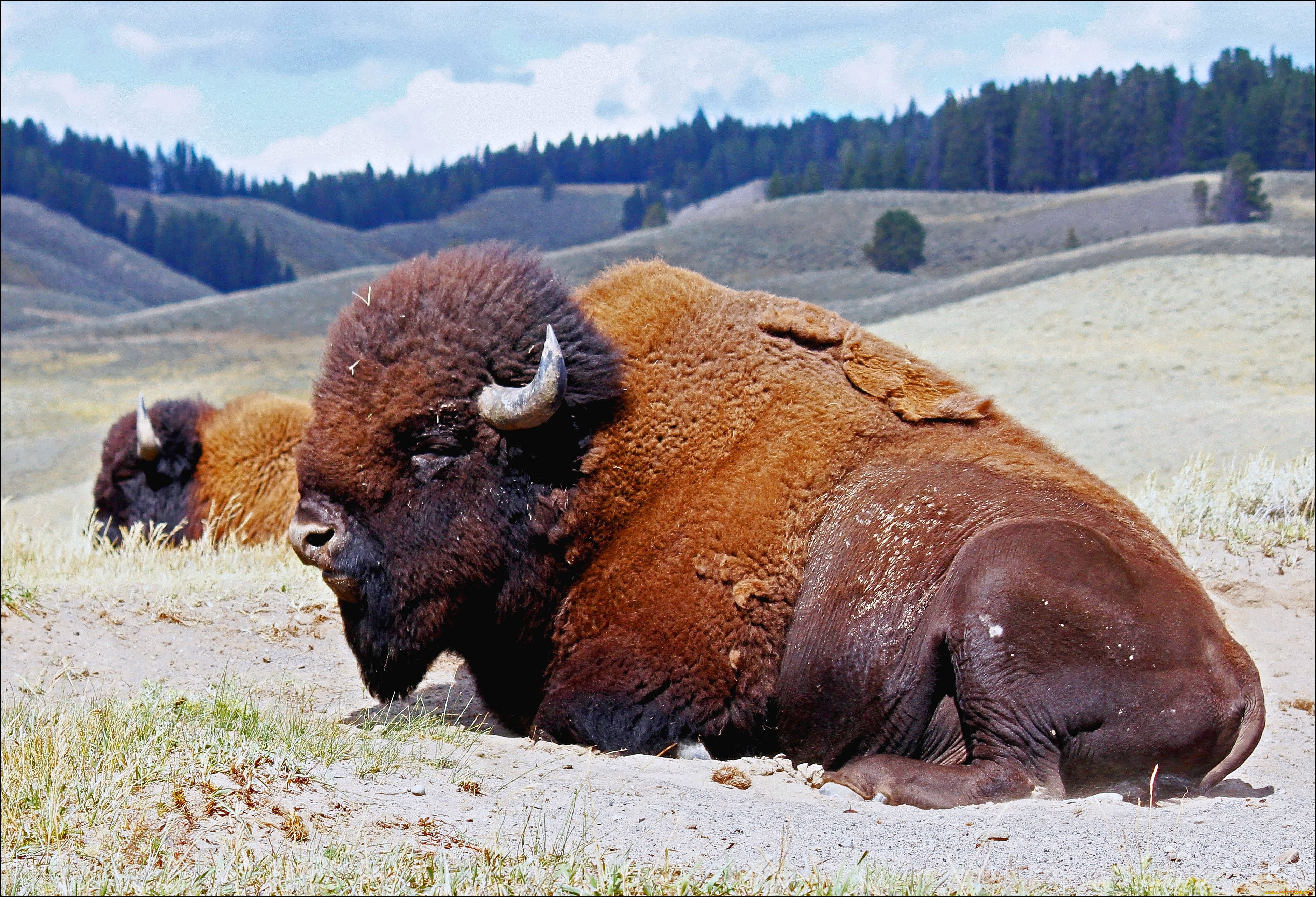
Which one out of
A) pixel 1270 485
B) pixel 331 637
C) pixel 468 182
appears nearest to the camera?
pixel 331 637

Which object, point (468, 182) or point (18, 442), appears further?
point (468, 182)

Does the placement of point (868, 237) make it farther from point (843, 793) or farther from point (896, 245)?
point (843, 793)

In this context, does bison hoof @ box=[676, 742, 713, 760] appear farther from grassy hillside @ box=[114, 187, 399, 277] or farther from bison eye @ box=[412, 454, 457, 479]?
grassy hillside @ box=[114, 187, 399, 277]

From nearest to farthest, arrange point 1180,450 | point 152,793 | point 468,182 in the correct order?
point 152,793 < point 1180,450 < point 468,182

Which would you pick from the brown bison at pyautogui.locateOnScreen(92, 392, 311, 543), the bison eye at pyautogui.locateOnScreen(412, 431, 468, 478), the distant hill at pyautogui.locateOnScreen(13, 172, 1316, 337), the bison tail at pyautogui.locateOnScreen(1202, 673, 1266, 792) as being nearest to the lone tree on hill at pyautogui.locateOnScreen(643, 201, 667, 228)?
the distant hill at pyautogui.locateOnScreen(13, 172, 1316, 337)

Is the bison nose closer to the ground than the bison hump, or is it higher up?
closer to the ground

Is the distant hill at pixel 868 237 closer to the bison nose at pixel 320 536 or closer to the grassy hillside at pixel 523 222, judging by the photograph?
the bison nose at pixel 320 536

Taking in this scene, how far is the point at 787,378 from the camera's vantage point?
5.12 m

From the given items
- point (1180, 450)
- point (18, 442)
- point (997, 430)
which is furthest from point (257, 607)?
point (18, 442)

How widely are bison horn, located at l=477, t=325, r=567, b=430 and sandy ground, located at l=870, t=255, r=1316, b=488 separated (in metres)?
14.5

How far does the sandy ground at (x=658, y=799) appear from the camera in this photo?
3309 mm

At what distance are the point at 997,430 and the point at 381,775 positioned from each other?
116 inches

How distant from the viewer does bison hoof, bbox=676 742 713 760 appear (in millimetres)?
4664

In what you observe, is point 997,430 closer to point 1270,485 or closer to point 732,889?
point 732,889
